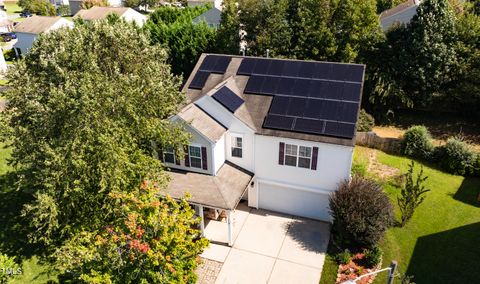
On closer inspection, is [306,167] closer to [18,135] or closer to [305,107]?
[305,107]

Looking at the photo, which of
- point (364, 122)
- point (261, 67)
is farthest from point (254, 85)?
point (364, 122)

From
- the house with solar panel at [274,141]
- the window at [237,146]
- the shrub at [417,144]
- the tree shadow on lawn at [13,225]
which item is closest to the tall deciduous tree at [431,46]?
the shrub at [417,144]

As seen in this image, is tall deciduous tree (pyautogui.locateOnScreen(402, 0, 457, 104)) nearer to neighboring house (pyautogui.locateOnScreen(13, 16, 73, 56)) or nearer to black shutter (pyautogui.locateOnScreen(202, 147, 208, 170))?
black shutter (pyautogui.locateOnScreen(202, 147, 208, 170))

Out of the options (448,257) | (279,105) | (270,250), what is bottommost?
(270,250)

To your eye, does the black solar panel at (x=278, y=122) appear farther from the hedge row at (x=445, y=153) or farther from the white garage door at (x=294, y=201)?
the hedge row at (x=445, y=153)

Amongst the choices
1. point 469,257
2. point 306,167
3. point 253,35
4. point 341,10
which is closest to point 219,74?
point 306,167

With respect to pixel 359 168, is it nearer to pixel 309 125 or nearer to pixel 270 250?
pixel 309 125
